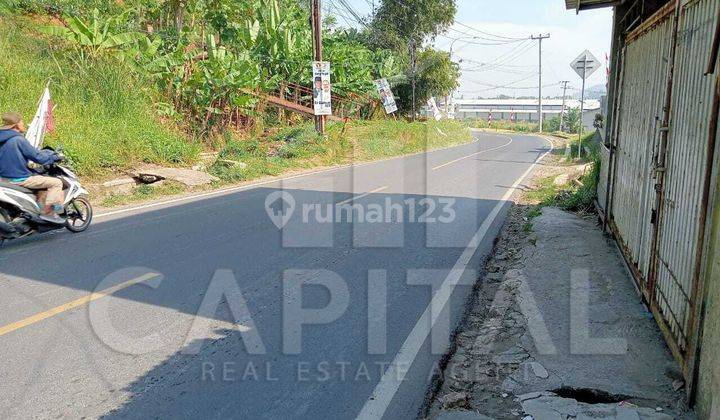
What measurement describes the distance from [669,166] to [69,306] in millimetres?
5580

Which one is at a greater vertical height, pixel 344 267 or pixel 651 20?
pixel 651 20

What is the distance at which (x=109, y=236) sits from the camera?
8078 mm

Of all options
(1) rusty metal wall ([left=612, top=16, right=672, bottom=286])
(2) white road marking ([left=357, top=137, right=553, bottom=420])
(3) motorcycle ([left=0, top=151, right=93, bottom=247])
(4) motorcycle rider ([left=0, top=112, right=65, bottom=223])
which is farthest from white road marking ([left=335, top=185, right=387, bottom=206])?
(1) rusty metal wall ([left=612, top=16, right=672, bottom=286])

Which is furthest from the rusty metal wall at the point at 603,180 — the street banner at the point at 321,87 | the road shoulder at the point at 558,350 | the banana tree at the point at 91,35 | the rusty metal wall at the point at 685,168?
the street banner at the point at 321,87

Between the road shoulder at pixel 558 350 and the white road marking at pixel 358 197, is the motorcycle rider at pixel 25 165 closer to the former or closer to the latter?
the white road marking at pixel 358 197

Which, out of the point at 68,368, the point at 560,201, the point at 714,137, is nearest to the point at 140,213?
the point at 68,368

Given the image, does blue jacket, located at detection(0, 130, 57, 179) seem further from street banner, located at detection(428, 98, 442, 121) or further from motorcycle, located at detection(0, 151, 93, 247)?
street banner, located at detection(428, 98, 442, 121)

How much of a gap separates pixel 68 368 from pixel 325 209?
6913 mm

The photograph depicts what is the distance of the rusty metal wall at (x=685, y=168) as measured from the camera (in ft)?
12.8

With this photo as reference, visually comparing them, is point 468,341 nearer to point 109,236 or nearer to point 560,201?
point 109,236

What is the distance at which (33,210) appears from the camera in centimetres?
762

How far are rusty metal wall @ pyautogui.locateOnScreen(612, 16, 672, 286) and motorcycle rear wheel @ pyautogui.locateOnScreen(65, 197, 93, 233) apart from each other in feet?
25.1

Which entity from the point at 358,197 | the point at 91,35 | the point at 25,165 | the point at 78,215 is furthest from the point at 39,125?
the point at 91,35

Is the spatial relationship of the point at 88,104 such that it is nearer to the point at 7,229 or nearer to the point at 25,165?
the point at 25,165
